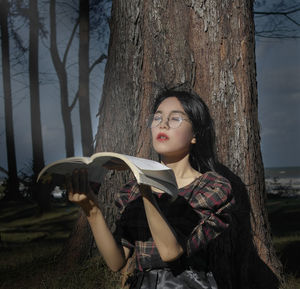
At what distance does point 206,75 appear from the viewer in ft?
8.82

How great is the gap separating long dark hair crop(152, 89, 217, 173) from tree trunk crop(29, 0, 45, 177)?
20.8 feet

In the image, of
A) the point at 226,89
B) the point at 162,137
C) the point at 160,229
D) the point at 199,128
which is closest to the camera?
the point at 160,229

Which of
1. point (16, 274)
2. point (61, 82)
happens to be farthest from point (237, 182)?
point (61, 82)

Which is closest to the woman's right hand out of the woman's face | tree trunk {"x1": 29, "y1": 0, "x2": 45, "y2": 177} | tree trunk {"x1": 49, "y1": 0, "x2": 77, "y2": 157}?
the woman's face

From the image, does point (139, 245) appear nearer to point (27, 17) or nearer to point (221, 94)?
point (221, 94)

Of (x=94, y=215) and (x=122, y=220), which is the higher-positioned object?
(x=94, y=215)

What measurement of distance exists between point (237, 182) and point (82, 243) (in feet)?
A: 5.28

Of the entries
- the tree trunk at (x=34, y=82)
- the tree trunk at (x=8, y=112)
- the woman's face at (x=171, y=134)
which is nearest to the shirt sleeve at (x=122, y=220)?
the woman's face at (x=171, y=134)

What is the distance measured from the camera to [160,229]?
1581 mm

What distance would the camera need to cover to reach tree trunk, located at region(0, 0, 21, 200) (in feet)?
26.9

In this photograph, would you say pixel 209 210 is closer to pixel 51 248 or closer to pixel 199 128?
pixel 199 128

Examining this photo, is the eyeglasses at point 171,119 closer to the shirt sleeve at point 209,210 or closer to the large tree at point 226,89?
the shirt sleeve at point 209,210

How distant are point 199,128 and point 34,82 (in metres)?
6.80

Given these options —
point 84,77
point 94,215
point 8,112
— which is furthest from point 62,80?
point 94,215
